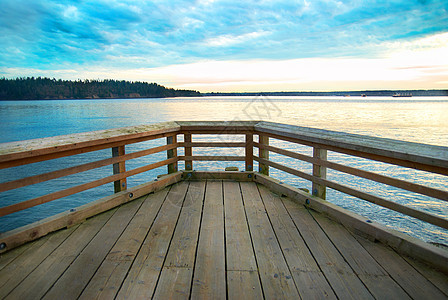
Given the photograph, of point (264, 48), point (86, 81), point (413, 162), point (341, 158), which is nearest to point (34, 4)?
point (264, 48)

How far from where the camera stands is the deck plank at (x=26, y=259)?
189 cm

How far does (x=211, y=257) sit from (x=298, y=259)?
70cm

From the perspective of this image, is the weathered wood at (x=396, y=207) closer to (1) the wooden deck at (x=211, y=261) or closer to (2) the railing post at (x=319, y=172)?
(2) the railing post at (x=319, y=172)

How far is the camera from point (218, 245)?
244 cm

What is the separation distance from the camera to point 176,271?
2.02 metres

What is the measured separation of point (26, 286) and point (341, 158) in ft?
48.4

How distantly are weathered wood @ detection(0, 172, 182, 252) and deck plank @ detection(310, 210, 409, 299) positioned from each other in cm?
232

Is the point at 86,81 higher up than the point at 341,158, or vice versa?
the point at 86,81

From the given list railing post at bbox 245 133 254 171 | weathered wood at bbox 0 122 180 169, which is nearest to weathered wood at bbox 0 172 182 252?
weathered wood at bbox 0 122 180 169

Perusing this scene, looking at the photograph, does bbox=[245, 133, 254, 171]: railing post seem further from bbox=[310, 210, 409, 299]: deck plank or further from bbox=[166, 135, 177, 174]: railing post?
bbox=[310, 210, 409, 299]: deck plank

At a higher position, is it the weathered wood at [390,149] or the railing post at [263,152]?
the weathered wood at [390,149]

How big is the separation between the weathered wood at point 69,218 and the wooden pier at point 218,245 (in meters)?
0.01

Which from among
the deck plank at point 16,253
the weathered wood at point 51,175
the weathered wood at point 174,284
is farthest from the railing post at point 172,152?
the weathered wood at point 174,284

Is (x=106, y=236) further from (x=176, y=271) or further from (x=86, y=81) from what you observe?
(x=86, y=81)
